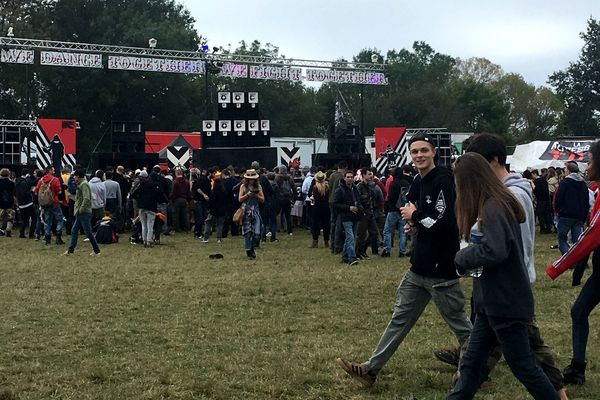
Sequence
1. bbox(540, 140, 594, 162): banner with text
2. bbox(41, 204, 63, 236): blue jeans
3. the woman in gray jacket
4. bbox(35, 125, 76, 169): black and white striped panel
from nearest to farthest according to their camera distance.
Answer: the woman in gray jacket, bbox(41, 204, 63, 236): blue jeans, bbox(35, 125, 76, 169): black and white striped panel, bbox(540, 140, 594, 162): banner with text

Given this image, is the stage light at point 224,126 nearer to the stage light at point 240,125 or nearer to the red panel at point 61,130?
the stage light at point 240,125

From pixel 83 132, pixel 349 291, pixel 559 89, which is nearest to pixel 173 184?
pixel 349 291

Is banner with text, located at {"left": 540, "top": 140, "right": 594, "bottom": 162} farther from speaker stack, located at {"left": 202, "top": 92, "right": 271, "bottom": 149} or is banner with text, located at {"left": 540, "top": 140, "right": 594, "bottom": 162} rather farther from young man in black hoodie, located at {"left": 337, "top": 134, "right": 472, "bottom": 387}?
young man in black hoodie, located at {"left": 337, "top": 134, "right": 472, "bottom": 387}

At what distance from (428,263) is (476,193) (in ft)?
4.31

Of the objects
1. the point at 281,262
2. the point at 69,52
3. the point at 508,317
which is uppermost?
the point at 69,52

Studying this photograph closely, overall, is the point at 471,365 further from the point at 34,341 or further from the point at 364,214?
the point at 364,214

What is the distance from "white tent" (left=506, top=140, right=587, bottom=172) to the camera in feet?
122

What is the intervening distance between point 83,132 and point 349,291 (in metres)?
48.6

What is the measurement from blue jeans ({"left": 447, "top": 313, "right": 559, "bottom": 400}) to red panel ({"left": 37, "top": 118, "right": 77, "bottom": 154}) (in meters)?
27.3

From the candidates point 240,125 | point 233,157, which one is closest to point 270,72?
point 240,125

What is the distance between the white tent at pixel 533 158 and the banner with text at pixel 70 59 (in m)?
18.0

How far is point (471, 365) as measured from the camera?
16.1ft

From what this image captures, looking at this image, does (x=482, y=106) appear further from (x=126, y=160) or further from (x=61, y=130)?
(x=126, y=160)

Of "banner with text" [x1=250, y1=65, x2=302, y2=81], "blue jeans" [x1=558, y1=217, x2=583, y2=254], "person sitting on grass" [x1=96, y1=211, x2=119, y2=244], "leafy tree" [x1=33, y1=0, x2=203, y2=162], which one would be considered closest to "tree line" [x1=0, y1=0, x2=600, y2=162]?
"leafy tree" [x1=33, y1=0, x2=203, y2=162]
